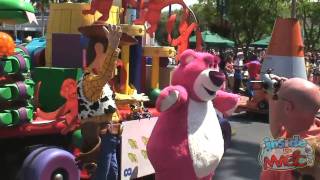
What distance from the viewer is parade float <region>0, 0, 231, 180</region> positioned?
3.70 m

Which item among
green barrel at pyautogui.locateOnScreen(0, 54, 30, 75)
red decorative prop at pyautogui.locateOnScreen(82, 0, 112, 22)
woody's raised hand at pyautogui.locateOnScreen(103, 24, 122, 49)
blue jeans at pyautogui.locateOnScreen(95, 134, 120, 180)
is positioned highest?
red decorative prop at pyautogui.locateOnScreen(82, 0, 112, 22)

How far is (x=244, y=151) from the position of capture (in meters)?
7.62

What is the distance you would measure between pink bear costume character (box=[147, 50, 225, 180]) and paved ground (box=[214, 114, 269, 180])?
7.40 ft

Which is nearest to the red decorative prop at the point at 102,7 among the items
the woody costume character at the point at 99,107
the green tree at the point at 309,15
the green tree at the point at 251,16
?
the woody costume character at the point at 99,107

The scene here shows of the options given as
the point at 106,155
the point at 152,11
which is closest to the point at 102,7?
the point at 152,11

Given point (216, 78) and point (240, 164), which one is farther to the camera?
point (240, 164)

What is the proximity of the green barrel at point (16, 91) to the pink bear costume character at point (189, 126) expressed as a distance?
0.98m

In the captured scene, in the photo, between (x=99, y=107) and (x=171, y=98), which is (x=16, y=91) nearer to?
(x=99, y=107)

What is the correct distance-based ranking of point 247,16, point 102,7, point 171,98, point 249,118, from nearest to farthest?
point 171,98, point 102,7, point 249,118, point 247,16

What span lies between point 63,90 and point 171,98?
3.18ft

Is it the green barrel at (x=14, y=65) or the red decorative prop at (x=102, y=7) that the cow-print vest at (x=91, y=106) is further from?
the red decorative prop at (x=102, y=7)

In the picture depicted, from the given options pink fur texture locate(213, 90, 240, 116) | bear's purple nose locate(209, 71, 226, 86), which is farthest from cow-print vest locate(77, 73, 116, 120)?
pink fur texture locate(213, 90, 240, 116)

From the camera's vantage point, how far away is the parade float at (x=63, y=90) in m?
3.70

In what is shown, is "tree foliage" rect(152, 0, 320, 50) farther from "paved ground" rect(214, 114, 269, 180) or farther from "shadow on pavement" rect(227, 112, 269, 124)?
"paved ground" rect(214, 114, 269, 180)
